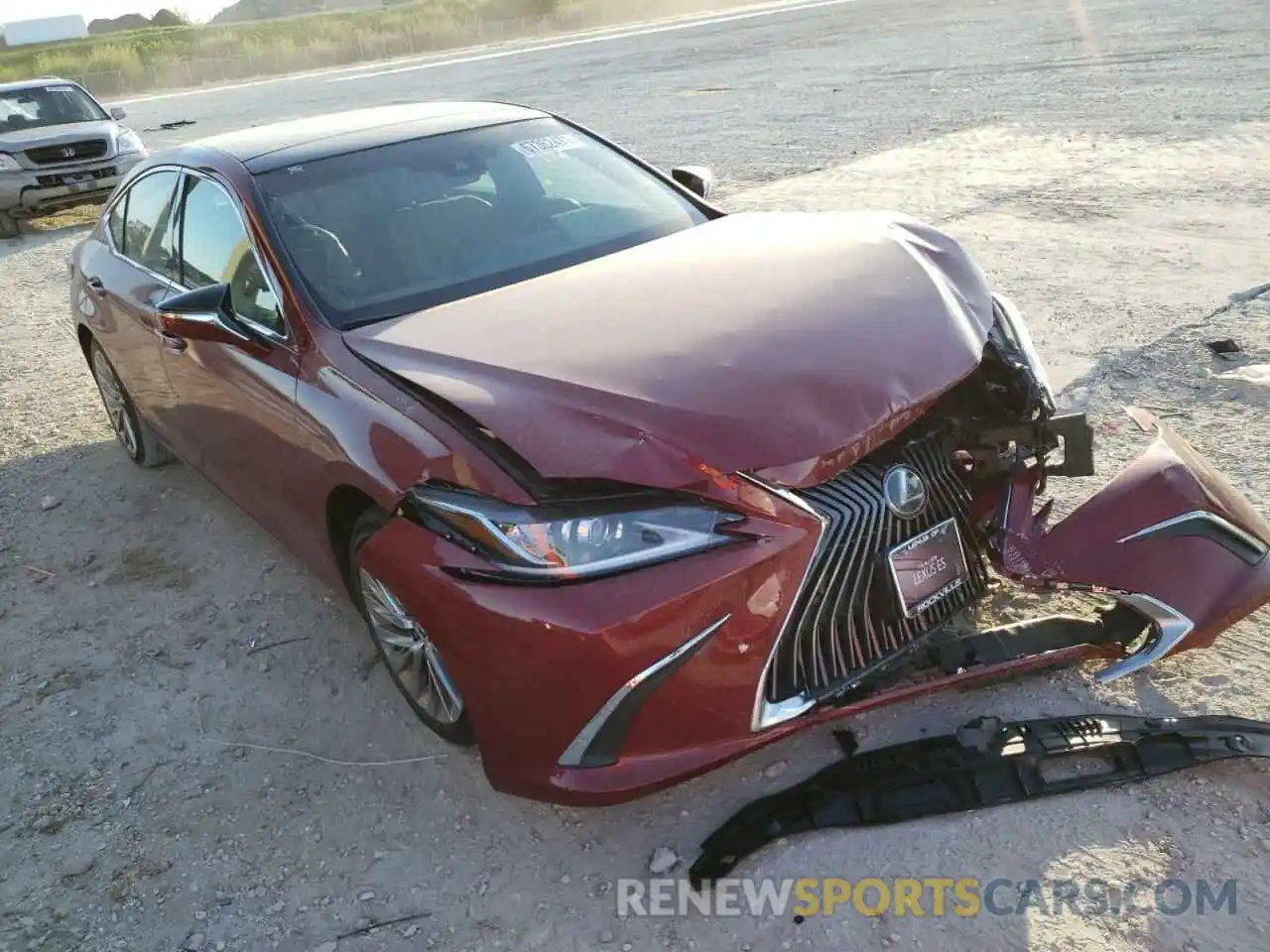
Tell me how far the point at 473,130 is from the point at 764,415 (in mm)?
2196

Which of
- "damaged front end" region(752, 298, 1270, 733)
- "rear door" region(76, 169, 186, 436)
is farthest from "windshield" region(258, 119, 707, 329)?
"damaged front end" region(752, 298, 1270, 733)

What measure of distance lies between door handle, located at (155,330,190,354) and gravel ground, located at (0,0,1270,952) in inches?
36.1

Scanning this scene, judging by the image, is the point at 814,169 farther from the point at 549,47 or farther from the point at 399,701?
the point at 549,47

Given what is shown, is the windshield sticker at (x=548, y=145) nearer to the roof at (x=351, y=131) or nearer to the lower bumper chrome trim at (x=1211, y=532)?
the roof at (x=351, y=131)

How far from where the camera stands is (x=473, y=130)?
3967 millimetres

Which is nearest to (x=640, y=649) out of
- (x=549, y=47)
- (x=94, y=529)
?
(x=94, y=529)

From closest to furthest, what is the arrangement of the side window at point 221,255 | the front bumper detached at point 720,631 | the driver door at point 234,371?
the front bumper detached at point 720,631 < the driver door at point 234,371 < the side window at point 221,255

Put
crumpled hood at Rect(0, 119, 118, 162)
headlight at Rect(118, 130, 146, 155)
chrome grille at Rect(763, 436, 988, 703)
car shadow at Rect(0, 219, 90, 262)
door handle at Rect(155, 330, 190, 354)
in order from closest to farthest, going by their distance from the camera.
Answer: chrome grille at Rect(763, 436, 988, 703) → door handle at Rect(155, 330, 190, 354) → crumpled hood at Rect(0, 119, 118, 162) → car shadow at Rect(0, 219, 90, 262) → headlight at Rect(118, 130, 146, 155)

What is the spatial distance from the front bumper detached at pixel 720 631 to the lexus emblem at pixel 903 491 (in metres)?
0.31

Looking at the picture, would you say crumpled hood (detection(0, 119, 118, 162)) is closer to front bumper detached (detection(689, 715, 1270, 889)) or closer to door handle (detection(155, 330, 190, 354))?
door handle (detection(155, 330, 190, 354))

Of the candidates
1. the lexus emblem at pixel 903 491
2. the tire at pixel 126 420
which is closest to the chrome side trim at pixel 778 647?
the lexus emblem at pixel 903 491

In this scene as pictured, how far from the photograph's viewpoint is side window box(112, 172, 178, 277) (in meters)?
4.20

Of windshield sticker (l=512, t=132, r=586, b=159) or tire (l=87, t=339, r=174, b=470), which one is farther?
tire (l=87, t=339, r=174, b=470)

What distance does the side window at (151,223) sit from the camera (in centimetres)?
420
